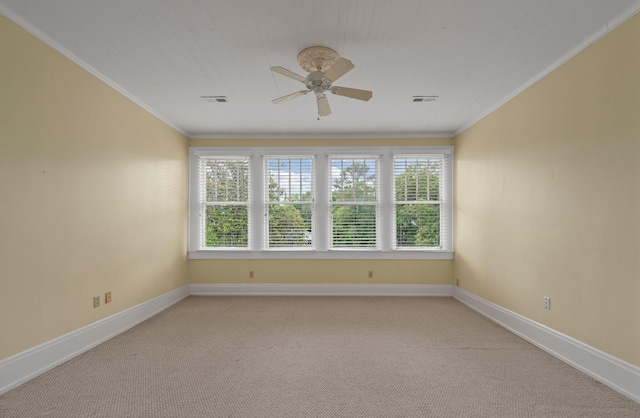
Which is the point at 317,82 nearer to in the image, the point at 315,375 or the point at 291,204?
the point at 315,375

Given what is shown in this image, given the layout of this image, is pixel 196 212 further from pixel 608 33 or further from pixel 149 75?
pixel 608 33

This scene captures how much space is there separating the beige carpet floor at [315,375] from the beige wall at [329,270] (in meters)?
1.34

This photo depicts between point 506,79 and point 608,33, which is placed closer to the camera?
point 608,33

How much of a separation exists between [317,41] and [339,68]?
342mm

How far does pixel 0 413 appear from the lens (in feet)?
6.74

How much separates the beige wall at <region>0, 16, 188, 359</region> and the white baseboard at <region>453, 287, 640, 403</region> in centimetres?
433

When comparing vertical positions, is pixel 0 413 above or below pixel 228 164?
below

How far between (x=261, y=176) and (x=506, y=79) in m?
3.64

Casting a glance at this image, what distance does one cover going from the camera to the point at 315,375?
257cm

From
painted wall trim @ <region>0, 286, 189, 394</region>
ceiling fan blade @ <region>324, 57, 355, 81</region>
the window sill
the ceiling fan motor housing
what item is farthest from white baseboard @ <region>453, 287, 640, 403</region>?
painted wall trim @ <region>0, 286, 189, 394</region>

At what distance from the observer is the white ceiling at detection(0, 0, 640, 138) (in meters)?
2.19

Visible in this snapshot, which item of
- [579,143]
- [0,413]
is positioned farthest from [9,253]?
[579,143]

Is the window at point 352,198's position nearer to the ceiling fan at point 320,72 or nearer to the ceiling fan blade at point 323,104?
the ceiling fan blade at point 323,104

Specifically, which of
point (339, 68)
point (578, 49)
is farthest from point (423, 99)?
point (339, 68)
